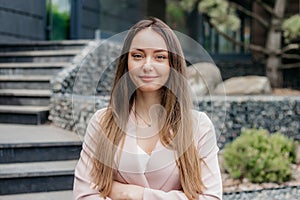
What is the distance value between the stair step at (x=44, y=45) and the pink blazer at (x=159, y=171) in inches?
182

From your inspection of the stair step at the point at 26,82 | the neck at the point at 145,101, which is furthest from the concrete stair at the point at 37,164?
the neck at the point at 145,101

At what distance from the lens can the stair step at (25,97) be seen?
189 inches

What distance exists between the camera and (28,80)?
5121mm

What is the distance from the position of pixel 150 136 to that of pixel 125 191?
17cm

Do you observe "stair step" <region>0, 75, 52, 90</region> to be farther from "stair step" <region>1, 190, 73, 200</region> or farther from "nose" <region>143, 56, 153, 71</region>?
"nose" <region>143, 56, 153, 71</region>

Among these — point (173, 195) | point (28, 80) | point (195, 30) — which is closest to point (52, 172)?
point (173, 195)

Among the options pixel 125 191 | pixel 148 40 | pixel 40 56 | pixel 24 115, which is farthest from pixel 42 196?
pixel 40 56

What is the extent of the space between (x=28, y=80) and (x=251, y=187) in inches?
107

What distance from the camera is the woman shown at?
1.24 metres

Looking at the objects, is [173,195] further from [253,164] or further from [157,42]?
[253,164]

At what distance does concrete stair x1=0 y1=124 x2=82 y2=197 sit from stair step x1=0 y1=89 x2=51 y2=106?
93 cm

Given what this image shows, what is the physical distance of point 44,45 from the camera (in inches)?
236

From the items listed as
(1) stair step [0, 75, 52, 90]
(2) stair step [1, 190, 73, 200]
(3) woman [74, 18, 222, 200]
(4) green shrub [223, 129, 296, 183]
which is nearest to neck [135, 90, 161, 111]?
(3) woman [74, 18, 222, 200]

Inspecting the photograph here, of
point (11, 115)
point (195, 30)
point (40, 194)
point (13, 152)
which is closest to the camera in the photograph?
point (40, 194)
